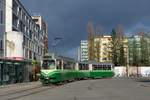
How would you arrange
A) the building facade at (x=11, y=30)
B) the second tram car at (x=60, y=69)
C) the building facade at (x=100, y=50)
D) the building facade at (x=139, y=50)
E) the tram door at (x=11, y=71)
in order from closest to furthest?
the second tram car at (x=60, y=69), the tram door at (x=11, y=71), the building facade at (x=11, y=30), the building facade at (x=100, y=50), the building facade at (x=139, y=50)

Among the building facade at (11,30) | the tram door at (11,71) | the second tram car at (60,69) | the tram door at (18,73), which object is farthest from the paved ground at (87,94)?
the building facade at (11,30)

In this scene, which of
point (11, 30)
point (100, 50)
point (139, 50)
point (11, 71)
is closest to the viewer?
point (11, 71)

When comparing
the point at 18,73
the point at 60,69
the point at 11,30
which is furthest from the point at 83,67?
the point at 60,69

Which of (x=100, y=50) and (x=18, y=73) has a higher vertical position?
(x=100, y=50)

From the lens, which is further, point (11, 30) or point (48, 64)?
point (11, 30)

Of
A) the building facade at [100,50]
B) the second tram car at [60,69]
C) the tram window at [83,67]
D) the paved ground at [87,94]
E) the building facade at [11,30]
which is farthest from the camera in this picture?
the building facade at [100,50]

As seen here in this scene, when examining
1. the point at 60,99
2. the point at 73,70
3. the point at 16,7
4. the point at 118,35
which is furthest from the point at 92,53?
the point at 60,99

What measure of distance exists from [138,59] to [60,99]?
360 feet

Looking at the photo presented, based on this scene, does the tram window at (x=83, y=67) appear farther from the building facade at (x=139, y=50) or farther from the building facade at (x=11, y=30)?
the building facade at (x=139, y=50)

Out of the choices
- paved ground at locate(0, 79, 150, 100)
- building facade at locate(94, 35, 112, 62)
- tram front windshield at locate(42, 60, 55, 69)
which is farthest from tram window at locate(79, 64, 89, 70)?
building facade at locate(94, 35, 112, 62)

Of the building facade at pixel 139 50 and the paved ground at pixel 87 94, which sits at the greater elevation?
the building facade at pixel 139 50

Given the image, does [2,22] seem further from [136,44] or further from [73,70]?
[136,44]

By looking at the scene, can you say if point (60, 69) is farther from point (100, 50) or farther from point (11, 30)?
point (100, 50)

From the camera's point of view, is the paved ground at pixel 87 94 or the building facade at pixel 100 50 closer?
the paved ground at pixel 87 94
